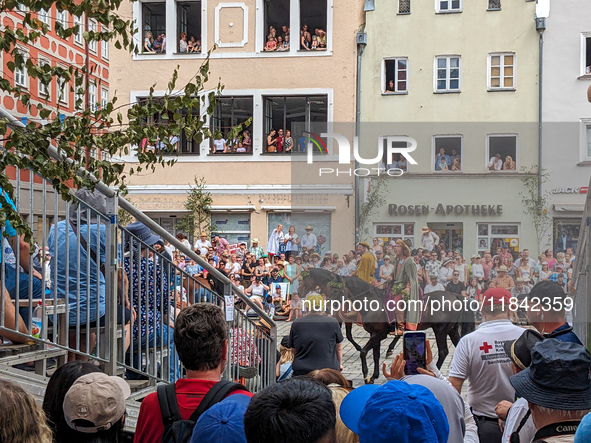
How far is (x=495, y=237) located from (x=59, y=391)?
726 inches

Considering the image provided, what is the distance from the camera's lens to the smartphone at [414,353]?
3775 mm

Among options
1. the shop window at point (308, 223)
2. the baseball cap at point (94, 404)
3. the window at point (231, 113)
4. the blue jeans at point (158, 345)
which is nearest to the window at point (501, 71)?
the shop window at point (308, 223)

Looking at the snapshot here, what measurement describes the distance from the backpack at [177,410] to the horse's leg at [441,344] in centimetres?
1018

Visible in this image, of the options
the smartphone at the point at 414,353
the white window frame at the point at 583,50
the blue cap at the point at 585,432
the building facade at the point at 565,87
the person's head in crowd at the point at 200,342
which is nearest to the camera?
the blue cap at the point at 585,432

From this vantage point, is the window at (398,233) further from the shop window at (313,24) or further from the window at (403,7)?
the window at (403,7)

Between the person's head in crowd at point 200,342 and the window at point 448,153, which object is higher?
the window at point 448,153

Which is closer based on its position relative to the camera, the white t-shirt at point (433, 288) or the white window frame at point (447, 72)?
the white t-shirt at point (433, 288)

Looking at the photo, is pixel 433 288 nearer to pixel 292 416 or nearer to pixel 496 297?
pixel 496 297

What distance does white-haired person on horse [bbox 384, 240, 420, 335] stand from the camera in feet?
46.0

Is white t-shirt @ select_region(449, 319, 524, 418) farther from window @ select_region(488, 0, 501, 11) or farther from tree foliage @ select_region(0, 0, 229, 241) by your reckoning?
window @ select_region(488, 0, 501, 11)

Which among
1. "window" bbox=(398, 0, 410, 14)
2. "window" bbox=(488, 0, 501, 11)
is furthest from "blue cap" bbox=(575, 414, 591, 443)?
"window" bbox=(398, 0, 410, 14)

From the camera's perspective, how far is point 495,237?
2038 cm

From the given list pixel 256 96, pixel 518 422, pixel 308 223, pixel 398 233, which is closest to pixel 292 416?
pixel 518 422

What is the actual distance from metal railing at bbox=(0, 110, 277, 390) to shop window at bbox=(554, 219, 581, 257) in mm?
15150
